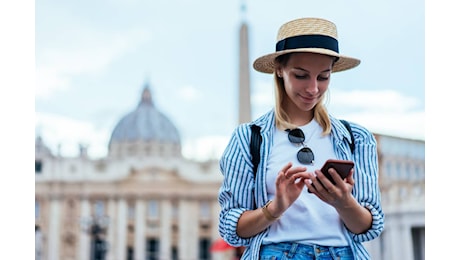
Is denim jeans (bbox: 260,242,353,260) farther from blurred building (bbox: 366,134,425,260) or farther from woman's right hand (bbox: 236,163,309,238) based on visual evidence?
blurred building (bbox: 366,134,425,260)

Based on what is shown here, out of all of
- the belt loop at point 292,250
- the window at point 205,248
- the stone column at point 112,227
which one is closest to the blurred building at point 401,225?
the belt loop at point 292,250

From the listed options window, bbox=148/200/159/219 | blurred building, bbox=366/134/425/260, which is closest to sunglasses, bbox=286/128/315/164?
blurred building, bbox=366/134/425/260

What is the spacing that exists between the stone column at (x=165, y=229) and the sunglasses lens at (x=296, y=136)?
2090 centimetres

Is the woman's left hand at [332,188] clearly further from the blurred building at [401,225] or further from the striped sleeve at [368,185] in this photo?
the blurred building at [401,225]

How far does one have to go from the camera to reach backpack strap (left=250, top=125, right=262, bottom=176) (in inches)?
34.9

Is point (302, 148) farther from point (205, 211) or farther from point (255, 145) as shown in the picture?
point (205, 211)

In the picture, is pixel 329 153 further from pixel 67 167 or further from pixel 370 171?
pixel 67 167

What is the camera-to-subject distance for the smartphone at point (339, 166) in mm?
782

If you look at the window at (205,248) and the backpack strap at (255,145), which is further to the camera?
the window at (205,248)

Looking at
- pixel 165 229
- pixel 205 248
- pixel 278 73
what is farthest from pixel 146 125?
pixel 278 73

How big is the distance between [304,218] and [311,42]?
24cm

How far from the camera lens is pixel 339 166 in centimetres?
79

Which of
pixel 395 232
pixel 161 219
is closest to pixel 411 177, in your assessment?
pixel 395 232
